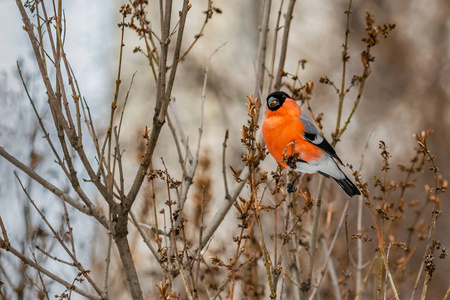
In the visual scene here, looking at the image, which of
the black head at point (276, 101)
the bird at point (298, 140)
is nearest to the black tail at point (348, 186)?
the bird at point (298, 140)

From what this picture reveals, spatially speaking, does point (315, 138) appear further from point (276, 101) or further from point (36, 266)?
point (36, 266)

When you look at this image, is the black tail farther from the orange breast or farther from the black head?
the black head

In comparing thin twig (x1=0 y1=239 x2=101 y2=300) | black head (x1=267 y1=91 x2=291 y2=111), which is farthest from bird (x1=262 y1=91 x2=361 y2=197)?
thin twig (x1=0 y1=239 x2=101 y2=300)

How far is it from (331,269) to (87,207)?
1449 mm

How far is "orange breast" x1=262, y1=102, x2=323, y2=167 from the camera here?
5.93 ft

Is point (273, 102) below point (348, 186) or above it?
above

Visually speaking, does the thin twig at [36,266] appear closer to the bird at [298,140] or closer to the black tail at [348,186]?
the bird at [298,140]

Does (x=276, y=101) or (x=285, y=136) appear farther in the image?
(x=276, y=101)

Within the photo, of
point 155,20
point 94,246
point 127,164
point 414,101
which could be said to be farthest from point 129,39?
point 94,246

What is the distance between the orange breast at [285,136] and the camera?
181cm

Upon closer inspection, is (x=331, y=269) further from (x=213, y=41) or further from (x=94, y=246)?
(x=213, y=41)

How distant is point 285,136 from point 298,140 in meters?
0.07

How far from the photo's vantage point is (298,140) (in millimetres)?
1881

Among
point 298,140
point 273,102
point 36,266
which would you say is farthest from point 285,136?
point 36,266
